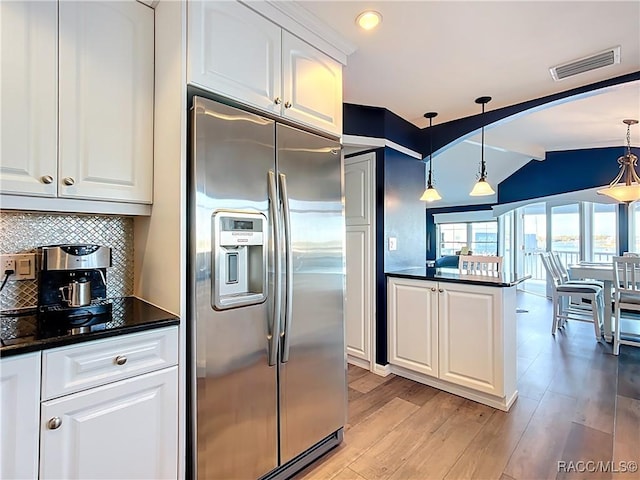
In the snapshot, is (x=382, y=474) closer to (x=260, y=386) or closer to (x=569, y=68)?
(x=260, y=386)

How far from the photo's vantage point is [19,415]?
1083 mm

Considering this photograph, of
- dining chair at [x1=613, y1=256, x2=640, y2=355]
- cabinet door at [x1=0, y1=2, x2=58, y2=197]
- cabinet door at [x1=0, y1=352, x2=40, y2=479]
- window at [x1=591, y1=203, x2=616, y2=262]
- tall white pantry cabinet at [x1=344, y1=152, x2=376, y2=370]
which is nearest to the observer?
cabinet door at [x1=0, y1=352, x2=40, y2=479]

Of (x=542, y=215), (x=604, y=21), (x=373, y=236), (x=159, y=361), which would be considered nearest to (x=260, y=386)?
(x=159, y=361)

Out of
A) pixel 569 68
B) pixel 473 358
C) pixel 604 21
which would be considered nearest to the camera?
pixel 604 21

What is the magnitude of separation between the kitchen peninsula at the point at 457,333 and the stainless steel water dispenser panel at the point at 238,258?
1.69 meters

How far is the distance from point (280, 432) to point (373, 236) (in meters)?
1.91

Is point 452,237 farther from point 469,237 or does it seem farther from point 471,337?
point 471,337

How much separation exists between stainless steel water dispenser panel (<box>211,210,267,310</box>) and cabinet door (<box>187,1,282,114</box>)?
0.58 m

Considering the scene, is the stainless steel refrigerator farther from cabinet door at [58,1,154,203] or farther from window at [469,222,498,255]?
window at [469,222,498,255]

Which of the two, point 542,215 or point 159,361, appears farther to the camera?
point 542,215

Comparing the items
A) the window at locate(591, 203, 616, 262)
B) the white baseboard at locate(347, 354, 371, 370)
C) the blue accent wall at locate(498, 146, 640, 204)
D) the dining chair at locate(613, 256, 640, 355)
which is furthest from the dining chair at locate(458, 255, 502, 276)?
the window at locate(591, 203, 616, 262)

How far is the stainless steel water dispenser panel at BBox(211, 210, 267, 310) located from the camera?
4.87 ft

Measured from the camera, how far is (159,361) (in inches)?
54.1

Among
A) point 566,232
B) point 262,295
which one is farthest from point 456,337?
point 566,232
